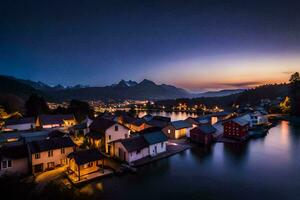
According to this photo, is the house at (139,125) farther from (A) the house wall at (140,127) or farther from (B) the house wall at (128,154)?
(B) the house wall at (128,154)

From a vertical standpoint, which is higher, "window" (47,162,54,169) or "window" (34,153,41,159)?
"window" (34,153,41,159)

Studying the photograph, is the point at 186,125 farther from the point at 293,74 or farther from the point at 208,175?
the point at 293,74

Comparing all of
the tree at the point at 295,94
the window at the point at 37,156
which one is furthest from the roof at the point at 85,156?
the tree at the point at 295,94

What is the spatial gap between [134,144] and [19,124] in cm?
2623

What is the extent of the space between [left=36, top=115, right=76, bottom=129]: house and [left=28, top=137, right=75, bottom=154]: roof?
19435mm

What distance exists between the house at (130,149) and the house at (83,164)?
9.14 feet

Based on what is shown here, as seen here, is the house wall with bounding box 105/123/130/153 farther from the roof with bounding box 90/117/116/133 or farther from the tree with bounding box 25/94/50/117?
the tree with bounding box 25/94/50/117

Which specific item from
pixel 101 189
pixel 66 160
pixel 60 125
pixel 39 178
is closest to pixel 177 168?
pixel 101 189

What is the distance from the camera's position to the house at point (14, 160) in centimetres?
1576

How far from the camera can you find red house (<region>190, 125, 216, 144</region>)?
2838 cm

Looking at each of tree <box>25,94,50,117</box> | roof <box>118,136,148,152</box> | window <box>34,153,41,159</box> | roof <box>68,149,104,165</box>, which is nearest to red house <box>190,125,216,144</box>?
roof <box>118,136,148,152</box>

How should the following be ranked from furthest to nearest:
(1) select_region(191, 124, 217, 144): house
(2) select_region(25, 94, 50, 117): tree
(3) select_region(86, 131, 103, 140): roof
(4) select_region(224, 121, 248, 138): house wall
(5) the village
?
(2) select_region(25, 94, 50, 117): tree < (4) select_region(224, 121, 248, 138): house wall < (1) select_region(191, 124, 217, 144): house < (3) select_region(86, 131, 103, 140): roof < (5) the village

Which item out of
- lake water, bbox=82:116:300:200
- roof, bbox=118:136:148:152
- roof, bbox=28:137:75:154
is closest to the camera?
lake water, bbox=82:116:300:200

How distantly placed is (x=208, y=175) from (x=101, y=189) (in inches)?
380
